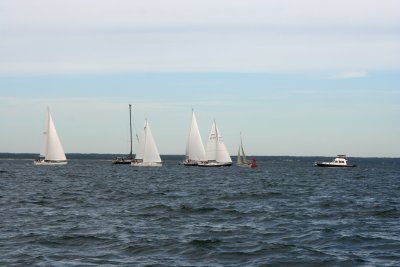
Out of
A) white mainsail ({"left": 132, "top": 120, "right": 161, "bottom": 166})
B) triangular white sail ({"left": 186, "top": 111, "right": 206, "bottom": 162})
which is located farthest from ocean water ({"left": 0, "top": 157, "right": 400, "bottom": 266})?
triangular white sail ({"left": 186, "top": 111, "right": 206, "bottom": 162})

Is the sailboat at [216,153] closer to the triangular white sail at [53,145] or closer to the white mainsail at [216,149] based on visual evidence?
the white mainsail at [216,149]

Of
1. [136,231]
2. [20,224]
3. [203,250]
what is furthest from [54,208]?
[203,250]

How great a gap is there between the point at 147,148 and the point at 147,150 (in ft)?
2.85

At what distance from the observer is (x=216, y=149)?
138 metres

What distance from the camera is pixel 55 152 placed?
141 m

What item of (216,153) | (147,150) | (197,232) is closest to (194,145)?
(216,153)

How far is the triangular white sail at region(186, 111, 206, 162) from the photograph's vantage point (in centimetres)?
13550

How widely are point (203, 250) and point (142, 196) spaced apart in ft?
96.1

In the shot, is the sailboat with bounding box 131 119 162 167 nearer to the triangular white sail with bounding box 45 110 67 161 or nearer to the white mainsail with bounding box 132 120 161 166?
the white mainsail with bounding box 132 120 161 166

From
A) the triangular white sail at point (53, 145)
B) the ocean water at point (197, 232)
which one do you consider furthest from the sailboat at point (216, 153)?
the ocean water at point (197, 232)

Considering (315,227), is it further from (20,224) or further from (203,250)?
(20,224)

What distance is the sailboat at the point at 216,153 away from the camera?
136m

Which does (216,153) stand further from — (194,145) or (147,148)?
(147,148)

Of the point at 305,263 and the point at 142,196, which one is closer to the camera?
the point at 305,263
